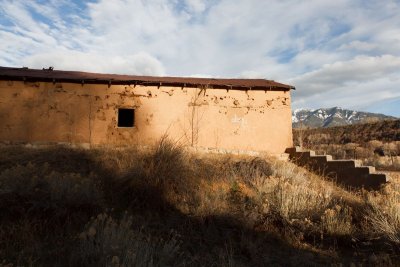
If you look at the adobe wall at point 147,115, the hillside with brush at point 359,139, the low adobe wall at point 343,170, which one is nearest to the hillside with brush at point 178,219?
the low adobe wall at point 343,170

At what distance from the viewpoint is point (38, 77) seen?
1216cm

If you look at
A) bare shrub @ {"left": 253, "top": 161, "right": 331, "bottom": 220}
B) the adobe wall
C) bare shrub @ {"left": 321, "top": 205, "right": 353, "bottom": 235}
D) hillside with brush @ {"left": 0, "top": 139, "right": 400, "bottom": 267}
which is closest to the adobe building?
the adobe wall

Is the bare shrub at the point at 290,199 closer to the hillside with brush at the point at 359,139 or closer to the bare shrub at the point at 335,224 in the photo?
the bare shrub at the point at 335,224

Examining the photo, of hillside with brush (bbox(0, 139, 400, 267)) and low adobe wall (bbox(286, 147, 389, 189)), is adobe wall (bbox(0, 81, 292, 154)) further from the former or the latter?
hillside with brush (bbox(0, 139, 400, 267))

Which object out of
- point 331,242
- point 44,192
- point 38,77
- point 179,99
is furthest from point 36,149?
point 331,242

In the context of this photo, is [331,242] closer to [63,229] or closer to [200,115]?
[63,229]

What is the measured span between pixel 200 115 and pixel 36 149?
5.93 m

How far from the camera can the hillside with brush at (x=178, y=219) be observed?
4750 millimetres

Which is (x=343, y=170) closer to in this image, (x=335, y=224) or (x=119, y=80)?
(x=335, y=224)

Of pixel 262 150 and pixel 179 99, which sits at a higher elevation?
pixel 179 99

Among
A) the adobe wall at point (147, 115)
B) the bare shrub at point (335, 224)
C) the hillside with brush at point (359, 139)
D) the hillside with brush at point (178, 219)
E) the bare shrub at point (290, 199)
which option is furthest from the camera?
the hillside with brush at point (359, 139)

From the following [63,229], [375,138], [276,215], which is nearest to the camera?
[63,229]

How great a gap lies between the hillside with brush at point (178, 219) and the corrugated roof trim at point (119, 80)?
4463mm

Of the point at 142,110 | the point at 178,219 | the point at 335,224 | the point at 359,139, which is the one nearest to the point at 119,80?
the point at 142,110
